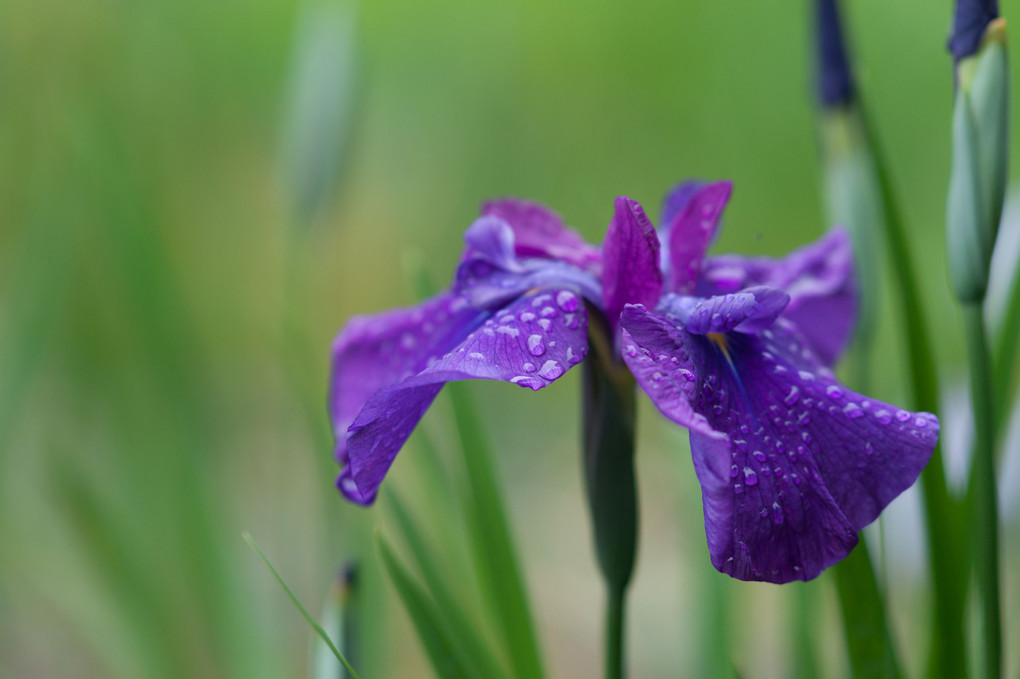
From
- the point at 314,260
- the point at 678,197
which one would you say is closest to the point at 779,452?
the point at 678,197

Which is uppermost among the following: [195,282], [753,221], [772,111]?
[195,282]

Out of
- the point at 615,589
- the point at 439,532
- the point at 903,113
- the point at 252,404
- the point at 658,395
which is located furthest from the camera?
the point at 903,113

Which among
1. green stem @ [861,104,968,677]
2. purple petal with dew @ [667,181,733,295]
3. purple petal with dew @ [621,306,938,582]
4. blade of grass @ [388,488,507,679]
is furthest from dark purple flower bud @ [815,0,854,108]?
blade of grass @ [388,488,507,679]

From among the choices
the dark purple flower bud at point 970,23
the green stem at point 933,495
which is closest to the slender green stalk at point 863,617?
the green stem at point 933,495

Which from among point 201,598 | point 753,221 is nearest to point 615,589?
point 201,598

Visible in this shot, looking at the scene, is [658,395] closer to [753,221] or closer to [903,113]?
[753,221]

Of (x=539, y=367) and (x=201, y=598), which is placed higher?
(x=539, y=367)
